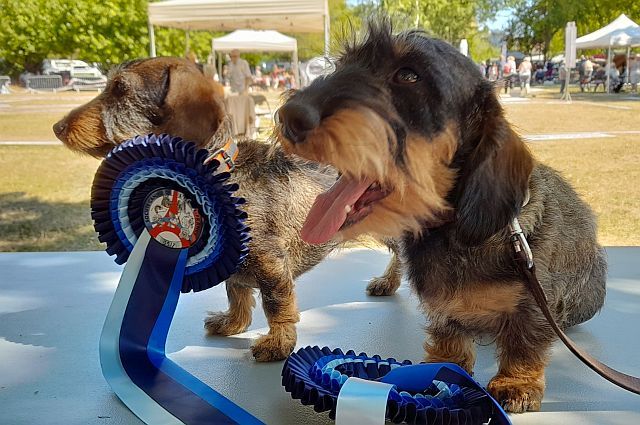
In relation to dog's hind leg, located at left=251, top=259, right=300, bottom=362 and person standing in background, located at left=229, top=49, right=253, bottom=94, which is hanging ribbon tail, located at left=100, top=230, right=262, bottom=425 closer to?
dog's hind leg, located at left=251, top=259, right=300, bottom=362

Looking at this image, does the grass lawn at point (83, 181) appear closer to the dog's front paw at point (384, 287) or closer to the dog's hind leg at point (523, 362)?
the dog's front paw at point (384, 287)

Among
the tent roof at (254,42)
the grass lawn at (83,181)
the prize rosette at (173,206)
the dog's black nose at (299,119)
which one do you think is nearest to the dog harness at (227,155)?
the prize rosette at (173,206)

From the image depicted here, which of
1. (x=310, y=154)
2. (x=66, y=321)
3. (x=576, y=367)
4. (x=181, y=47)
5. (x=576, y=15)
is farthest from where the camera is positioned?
(x=576, y=15)

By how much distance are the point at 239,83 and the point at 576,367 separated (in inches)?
537

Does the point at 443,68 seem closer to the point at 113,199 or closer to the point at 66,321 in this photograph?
the point at 113,199

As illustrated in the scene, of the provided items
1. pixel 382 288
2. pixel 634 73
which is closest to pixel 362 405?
pixel 382 288

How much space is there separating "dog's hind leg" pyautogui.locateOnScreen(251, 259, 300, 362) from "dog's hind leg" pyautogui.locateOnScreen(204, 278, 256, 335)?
0.25 meters

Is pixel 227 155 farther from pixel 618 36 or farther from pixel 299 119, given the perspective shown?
pixel 618 36

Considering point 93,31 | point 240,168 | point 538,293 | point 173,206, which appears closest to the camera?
point 538,293

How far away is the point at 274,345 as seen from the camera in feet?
8.29

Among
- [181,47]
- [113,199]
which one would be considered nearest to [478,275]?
[113,199]

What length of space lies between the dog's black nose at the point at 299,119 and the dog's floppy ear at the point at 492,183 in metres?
0.56

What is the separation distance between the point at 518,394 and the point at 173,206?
57.4 inches

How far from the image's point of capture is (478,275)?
200 centimetres
